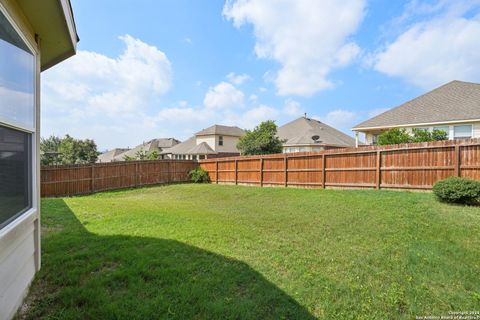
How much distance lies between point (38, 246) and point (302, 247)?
4105 mm

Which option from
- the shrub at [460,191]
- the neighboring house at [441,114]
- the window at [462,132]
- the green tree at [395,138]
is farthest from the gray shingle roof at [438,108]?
the shrub at [460,191]

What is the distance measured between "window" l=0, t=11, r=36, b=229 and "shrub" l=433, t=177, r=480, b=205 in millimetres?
8984

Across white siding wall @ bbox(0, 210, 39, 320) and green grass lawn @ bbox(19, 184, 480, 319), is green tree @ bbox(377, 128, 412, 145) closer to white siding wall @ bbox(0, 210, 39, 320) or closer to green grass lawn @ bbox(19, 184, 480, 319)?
green grass lawn @ bbox(19, 184, 480, 319)

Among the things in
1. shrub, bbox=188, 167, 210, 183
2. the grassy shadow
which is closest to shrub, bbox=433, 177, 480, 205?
the grassy shadow

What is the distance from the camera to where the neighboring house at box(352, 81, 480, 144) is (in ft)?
48.1

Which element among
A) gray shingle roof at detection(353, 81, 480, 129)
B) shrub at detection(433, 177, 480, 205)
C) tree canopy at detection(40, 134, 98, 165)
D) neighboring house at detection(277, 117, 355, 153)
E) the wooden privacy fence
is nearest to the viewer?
shrub at detection(433, 177, 480, 205)

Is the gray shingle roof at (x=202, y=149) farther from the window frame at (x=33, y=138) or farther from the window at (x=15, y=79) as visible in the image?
the window at (x=15, y=79)

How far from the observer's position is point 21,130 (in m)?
2.68

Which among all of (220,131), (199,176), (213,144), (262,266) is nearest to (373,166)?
(262,266)

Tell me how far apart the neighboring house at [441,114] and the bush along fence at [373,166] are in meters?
8.90

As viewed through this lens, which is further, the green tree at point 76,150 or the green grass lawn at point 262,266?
the green tree at point 76,150

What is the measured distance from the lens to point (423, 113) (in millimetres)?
16594

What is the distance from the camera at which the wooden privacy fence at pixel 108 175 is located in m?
13.4

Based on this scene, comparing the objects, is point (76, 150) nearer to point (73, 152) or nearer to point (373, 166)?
point (73, 152)
